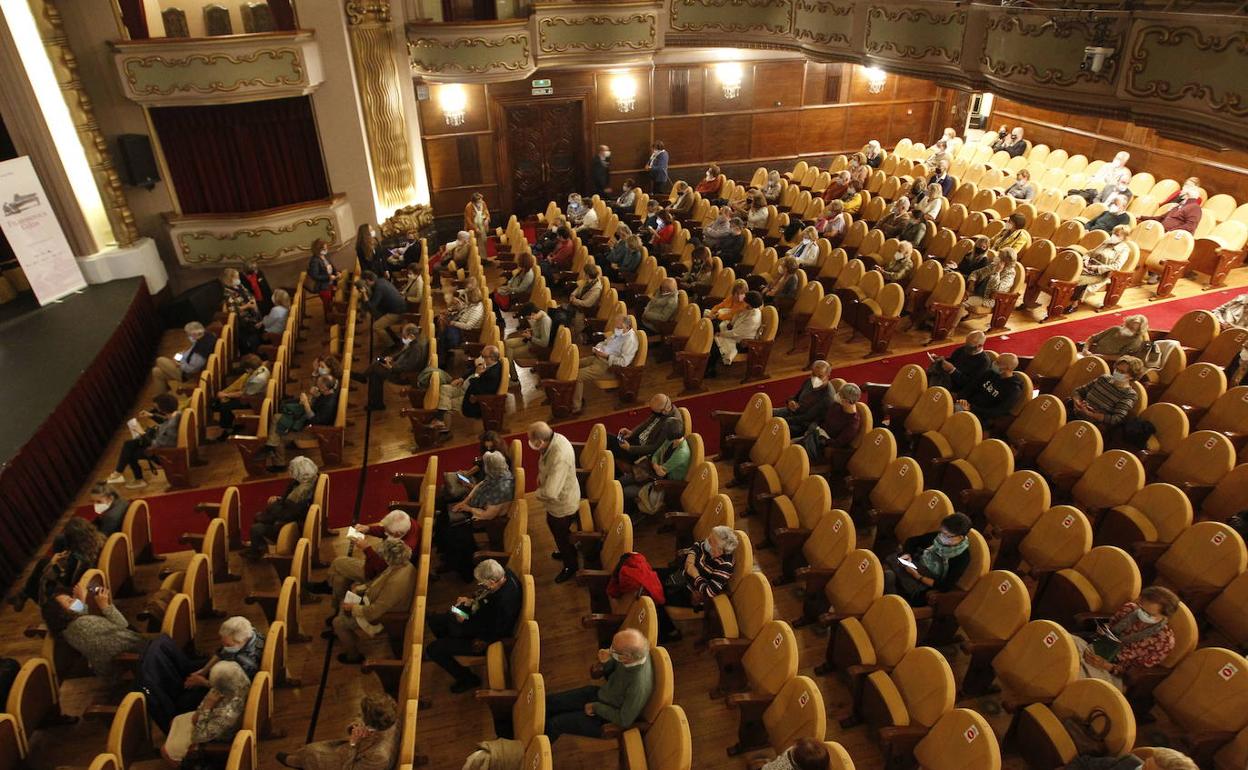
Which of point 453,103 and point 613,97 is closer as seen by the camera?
point 453,103

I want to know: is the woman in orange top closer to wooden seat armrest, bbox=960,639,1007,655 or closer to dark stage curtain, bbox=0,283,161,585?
wooden seat armrest, bbox=960,639,1007,655

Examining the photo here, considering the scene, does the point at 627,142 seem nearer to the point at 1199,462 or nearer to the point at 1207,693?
the point at 1199,462

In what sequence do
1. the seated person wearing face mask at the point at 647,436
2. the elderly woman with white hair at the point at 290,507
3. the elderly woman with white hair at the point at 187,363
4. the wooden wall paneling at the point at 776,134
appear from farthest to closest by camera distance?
1. the wooden wall paneling at the point at 776,134
2. the elderly woman with white hair at the point at 187,363
3. the seated person wearing face mask at the point at 647,436
4. the elderly woman with white hair at the point at 290,507

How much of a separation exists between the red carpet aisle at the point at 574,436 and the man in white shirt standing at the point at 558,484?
3.47 ft

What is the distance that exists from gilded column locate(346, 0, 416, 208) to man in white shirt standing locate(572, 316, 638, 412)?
5.34 metres

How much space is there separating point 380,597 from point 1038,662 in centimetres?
301

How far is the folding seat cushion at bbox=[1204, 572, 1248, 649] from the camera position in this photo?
3.36m

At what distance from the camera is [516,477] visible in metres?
4.43

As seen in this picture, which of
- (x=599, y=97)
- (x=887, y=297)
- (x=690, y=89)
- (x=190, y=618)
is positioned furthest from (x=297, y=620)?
(x=690, y=89)

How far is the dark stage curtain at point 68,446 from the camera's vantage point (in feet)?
16.1

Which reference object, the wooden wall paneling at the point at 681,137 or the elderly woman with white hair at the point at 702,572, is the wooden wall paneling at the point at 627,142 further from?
the elderly woman with white hair at the point at 702,572

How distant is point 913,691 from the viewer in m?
3.04

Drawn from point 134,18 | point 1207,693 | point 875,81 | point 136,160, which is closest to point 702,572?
point 1207,693

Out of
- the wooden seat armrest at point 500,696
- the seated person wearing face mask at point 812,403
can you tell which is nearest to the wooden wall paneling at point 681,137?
the seated person wearing face mask at point 812,403
